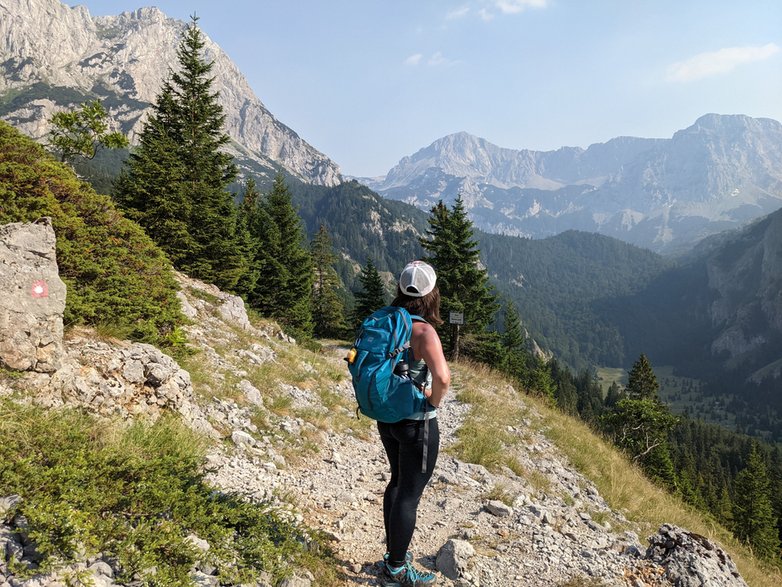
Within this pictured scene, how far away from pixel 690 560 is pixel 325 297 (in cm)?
4372

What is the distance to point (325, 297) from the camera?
155ft

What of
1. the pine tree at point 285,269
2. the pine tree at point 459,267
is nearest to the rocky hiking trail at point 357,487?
the pine tree at point 459,267

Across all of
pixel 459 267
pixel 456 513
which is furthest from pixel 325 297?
pixel 456 513

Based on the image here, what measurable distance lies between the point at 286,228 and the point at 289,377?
26526mm

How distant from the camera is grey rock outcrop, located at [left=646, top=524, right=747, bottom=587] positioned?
4637mm

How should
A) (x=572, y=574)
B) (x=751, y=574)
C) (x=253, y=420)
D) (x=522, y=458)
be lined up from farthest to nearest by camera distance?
(x=522, y=458) → (x=253, y=420) → (x=751, y=574) → (x=572, y=574)

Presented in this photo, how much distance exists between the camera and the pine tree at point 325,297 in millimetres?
46312

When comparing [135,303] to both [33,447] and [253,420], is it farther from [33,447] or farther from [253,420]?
[33,447]

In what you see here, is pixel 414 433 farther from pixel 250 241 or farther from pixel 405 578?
pixel 250 241

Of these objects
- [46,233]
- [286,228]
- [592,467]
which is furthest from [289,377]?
[286,228]

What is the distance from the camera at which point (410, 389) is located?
3.46m

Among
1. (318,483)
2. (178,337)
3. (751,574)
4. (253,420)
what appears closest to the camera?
(318,483)

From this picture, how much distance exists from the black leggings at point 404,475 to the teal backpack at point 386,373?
217 millimetres

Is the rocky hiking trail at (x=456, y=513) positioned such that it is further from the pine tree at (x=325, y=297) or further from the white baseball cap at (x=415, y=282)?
the pine tree at (x=325, y=297)
